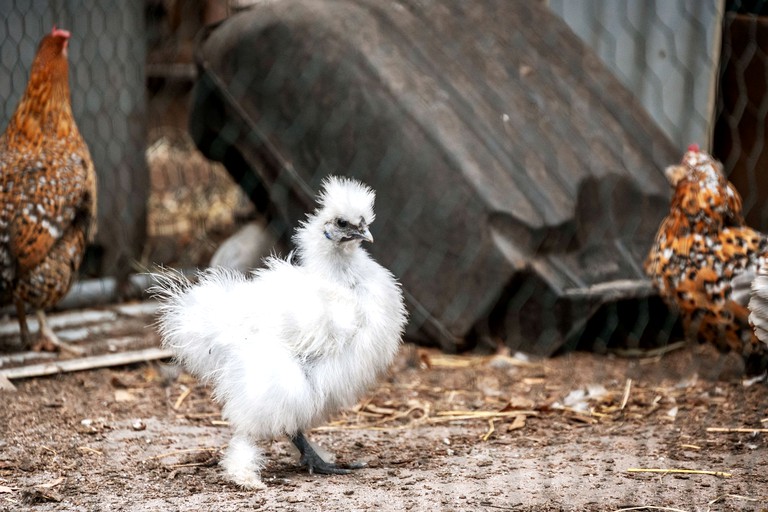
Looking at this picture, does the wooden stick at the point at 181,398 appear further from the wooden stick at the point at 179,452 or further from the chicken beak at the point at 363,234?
the chicken beak at the point at 363,234

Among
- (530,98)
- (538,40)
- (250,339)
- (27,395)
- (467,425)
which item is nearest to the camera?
(250,339)

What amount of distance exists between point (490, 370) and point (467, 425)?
64 centimetres

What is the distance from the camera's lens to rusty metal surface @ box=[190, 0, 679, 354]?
3818mm

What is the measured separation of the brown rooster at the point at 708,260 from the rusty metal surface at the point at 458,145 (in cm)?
26

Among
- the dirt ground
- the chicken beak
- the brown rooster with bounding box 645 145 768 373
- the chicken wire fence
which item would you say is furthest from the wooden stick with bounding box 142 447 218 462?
the brown rooster with bounding box 645 145 768 373

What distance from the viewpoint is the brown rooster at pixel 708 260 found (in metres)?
3.51

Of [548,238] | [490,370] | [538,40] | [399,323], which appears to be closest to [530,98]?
[538,40]

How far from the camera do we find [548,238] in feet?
12.5

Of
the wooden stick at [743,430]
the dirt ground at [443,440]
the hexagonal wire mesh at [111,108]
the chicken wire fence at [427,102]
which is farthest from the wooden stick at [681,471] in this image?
the hexagonal wire mesh at [111,108]

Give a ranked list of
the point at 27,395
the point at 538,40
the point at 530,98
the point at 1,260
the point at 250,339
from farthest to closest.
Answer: the point at 538,40 < the point at 530,98 < the point at 1,260 < the point at 27,395 < the point at 250,339

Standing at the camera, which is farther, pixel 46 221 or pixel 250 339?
pixel 46 221

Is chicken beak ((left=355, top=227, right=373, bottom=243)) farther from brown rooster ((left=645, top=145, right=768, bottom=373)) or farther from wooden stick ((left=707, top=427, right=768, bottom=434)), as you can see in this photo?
brown rooster ((left=645, top=145, right=768, bottom=373))

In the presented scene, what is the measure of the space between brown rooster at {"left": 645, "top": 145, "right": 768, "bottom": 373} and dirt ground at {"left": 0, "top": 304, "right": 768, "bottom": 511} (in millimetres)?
194

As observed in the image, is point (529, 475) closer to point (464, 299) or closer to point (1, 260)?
point (464, 299)
